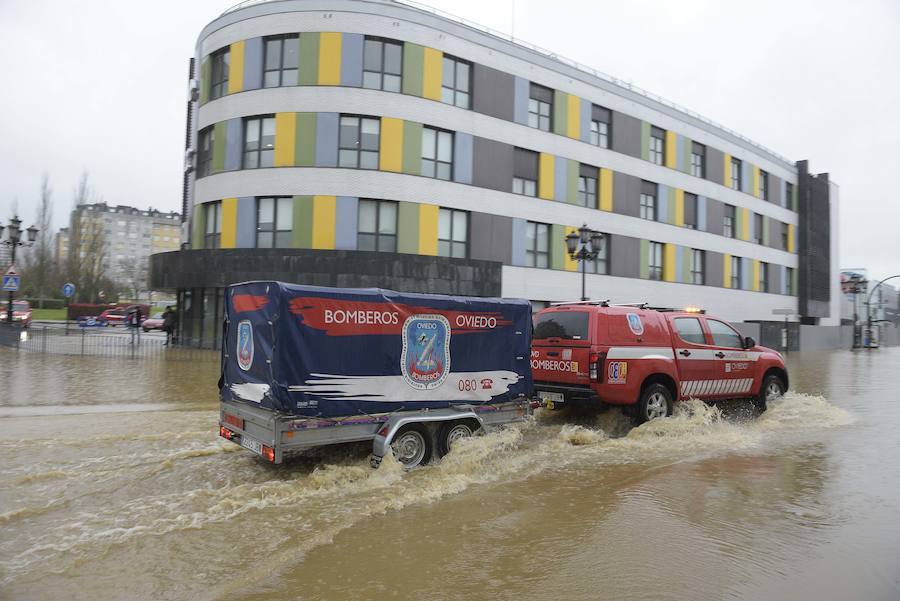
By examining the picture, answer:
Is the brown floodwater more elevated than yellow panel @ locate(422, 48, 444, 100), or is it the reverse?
yellow panel @ locate(422, 48, 444, 100)

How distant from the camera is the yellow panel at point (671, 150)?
3281cm

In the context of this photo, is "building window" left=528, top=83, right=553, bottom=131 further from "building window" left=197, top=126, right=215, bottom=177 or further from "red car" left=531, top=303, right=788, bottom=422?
"red car" left=531, top=303, right=788, bottom=422

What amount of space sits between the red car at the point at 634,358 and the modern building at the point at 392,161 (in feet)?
42.2

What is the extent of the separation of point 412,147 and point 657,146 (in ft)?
54.3

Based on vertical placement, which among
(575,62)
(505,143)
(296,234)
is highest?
(575,62)

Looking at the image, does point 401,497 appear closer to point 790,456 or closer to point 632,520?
point 632,520

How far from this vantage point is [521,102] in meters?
26.3

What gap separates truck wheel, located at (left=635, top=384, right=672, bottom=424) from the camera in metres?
8.77

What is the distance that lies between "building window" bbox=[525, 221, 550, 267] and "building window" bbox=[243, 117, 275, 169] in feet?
37.6

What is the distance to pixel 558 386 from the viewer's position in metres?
8.98

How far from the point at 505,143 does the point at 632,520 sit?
22192mm

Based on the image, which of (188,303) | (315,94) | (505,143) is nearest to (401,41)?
(315,94)

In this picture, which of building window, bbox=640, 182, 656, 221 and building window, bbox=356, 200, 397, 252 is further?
building window, bbox=640, 182, 656, 221

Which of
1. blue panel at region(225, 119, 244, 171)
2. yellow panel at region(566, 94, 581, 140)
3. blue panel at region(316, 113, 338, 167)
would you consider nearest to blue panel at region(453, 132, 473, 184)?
blue panel at region(316, 113, 338, 167)
